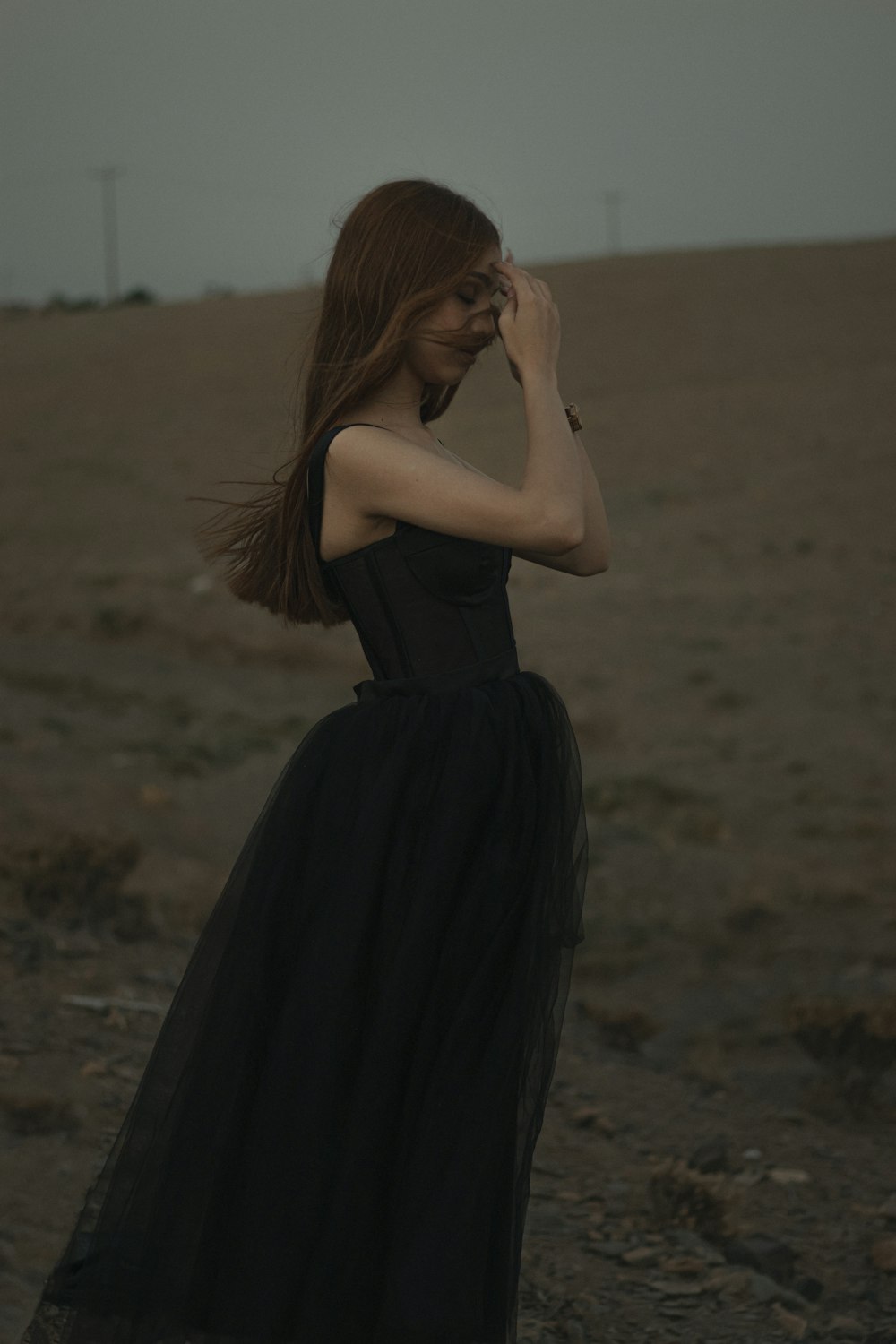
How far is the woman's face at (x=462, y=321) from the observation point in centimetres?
249

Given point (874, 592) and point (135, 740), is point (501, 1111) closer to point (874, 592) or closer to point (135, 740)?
point (135, 740)

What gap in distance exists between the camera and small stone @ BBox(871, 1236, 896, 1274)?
12.9 feet

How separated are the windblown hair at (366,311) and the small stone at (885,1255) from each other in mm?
2499

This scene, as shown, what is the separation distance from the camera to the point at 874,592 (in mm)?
15359

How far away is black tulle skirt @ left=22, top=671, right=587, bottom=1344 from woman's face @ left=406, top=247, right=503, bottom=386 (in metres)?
0.56

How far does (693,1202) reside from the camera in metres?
4.15

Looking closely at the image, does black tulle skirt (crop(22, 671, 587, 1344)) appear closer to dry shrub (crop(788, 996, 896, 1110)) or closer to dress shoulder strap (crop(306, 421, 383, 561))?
dress shoulder strap (crop(306, 421, 383, 561))

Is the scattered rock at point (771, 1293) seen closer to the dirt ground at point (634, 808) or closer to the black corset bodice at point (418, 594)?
the dirt ground at point (634, 808)

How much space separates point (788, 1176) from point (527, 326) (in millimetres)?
3182

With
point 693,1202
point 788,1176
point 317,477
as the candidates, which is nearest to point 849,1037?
point 788,1176

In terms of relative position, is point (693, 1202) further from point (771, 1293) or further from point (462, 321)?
point (462, 321)

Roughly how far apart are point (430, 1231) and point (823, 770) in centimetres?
863

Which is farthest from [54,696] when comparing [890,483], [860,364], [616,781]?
[860,364]

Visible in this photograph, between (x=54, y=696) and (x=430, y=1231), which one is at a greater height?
(x=430, y=1231)
